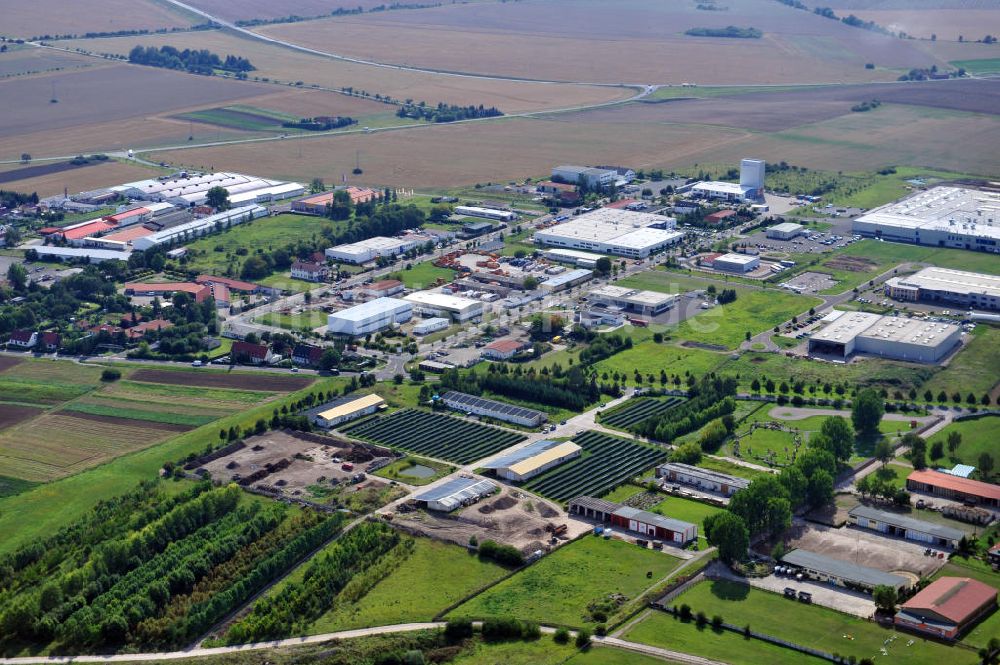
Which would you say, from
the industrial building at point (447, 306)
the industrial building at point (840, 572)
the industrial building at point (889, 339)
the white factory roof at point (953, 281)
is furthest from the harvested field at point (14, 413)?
the white factory roof at point (953, 281)

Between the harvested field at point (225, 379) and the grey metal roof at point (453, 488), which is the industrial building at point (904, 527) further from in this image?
the harvested field at point (225, 379)

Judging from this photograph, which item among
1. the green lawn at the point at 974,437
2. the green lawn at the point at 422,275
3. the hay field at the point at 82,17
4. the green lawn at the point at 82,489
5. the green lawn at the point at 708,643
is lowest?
the green lawn at the point at 82,489

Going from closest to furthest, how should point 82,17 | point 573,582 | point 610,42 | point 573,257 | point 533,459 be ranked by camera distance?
point 573,582 → point 533,459 → point 573,257 → point 82,17 → point 610,42

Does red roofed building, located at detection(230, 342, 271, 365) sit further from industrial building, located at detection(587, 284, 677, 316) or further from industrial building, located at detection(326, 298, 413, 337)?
industrial building, located at detection(587, 284, 677, 316)

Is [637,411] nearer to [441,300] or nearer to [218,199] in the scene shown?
[441,300]

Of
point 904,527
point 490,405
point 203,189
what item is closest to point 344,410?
point 490,405

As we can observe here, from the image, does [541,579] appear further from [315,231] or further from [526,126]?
[526,126]

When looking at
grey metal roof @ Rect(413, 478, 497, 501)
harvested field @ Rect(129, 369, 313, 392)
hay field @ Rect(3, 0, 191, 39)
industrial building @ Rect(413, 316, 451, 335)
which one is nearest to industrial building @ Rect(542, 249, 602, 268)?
industrial building @ Rect(413, 316, 451, 335)
